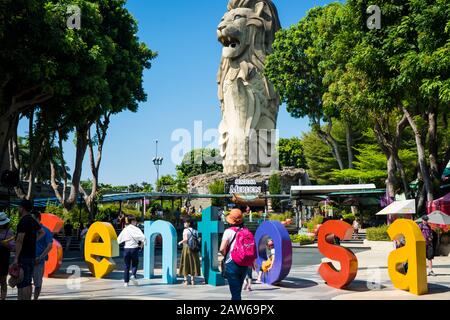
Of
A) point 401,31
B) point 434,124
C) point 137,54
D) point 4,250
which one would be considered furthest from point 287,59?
point 4,250

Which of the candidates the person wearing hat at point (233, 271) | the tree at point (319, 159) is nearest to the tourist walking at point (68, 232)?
the person wearing hat at point (233, 271)

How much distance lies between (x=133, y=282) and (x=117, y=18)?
1783cm

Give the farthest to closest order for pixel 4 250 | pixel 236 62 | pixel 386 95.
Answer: pixel 236 62 → pixel 386 95 → pixel 4 250

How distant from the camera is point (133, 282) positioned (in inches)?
509

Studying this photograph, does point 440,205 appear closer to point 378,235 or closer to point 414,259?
point 378,235

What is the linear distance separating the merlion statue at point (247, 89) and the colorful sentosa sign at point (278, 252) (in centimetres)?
4505

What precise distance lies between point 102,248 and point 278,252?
5062mm

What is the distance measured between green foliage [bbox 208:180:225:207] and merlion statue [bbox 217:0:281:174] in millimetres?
4531

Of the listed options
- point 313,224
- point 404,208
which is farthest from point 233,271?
point 313,224

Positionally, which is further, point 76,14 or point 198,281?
point 76,14

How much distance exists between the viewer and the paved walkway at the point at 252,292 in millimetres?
10912

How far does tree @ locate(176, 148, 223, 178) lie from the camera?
308 feet

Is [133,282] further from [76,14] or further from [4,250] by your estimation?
[76,14]

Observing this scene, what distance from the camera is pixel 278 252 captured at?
12516mm
